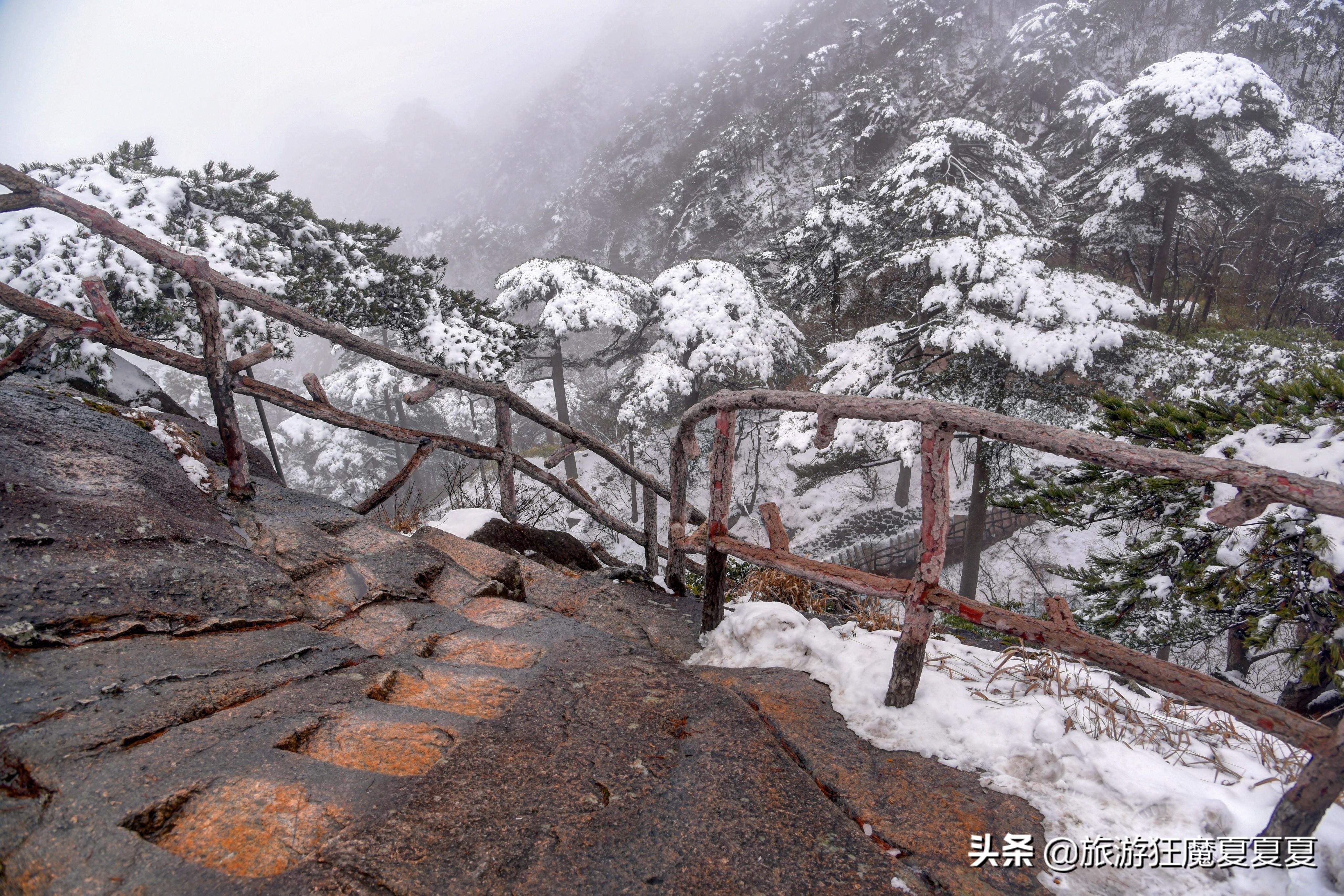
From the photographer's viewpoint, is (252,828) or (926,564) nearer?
(252,828)

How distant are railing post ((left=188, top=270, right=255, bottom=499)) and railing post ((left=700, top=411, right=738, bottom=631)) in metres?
2.59

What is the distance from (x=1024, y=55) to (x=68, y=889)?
97.3 feet

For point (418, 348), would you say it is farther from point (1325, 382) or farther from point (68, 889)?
point (1325, 382)

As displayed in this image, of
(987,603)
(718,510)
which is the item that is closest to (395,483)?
(718,510)

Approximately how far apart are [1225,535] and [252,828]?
15.9ft

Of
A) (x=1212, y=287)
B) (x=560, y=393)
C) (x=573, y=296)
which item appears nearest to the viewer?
(x=573, y=296)

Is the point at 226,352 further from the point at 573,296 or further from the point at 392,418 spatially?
the point at 392,418

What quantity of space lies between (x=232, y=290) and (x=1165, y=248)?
18185 millimetres

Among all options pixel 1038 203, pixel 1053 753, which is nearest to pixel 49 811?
pixel 1053 753

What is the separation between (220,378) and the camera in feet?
10.8

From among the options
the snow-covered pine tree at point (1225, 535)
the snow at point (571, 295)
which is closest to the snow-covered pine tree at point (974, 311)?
the snow-covered pine tree at point (1225, 535)

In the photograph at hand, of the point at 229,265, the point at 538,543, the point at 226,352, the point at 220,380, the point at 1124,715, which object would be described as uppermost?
the point at 229,265

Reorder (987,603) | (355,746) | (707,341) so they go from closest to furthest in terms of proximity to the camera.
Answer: (355,746) → (987,603) → (707,341)

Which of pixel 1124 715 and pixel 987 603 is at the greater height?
pixel 987 603
